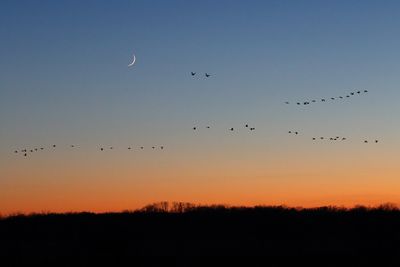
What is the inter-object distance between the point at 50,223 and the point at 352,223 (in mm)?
22904

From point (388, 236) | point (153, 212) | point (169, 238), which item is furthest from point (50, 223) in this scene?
point (388, 236)

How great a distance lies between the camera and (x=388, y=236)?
193ft

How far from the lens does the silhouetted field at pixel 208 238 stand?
45.9 metres

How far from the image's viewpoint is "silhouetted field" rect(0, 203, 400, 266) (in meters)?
45.9

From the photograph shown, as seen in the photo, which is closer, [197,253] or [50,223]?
[197,253]

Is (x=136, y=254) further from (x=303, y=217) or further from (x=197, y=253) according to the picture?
(x=303, y=217)

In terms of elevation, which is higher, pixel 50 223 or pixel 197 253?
pixel 50 223

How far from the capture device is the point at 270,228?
67.7 metres

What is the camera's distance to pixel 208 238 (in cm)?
5953

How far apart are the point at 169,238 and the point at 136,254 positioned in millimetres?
12701

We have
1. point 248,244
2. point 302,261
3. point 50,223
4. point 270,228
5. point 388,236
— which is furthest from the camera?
point 50,223

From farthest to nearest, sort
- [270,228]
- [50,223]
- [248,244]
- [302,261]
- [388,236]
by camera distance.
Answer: [50,223] < [270,228] < [388,236] < [248,244] < [302,261]

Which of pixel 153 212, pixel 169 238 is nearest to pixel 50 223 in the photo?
pixel 153 212

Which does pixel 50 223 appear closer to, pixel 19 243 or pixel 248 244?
pixel 19 243
